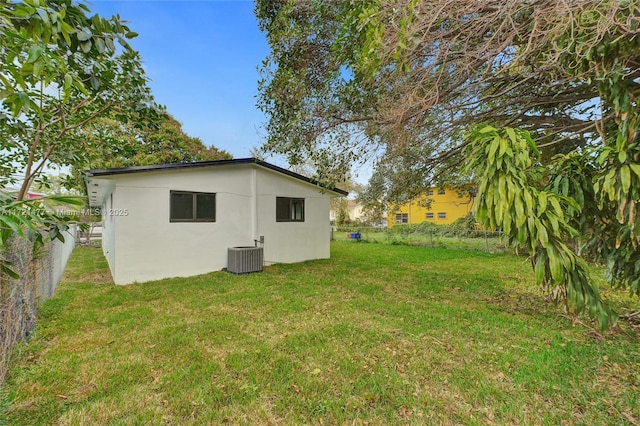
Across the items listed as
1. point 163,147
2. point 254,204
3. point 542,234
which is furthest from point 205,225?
point 163,147

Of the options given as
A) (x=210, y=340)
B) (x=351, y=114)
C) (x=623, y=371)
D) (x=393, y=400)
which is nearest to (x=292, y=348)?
(x=210, y=340)

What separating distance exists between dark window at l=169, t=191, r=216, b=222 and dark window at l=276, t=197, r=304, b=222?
2.23 meters

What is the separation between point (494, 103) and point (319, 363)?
586 cm

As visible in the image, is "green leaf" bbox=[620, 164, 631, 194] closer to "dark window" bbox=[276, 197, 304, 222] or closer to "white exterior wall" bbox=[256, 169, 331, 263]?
"white exterior wall" bbox=[256, 169, 331, 263]

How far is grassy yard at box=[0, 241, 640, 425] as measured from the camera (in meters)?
2.40

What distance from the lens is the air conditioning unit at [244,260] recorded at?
318 inches

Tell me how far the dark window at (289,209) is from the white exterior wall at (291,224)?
14cm

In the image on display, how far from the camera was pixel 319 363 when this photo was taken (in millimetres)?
3172

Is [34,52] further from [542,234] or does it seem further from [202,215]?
[202,215]

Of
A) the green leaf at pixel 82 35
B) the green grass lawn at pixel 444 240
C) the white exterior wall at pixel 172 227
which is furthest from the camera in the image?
the green grass lawn at pixel 444 240

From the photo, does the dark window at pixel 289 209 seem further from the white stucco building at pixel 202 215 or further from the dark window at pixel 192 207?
the dark window at pixel 192 207

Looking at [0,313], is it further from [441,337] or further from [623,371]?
[623,371]

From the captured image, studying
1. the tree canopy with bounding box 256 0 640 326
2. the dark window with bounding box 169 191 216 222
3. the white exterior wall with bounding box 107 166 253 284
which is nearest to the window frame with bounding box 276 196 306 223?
the white exterior wall with bounding box 107 166 253 284

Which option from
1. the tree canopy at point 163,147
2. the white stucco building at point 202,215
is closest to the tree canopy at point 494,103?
the white stucco building at point 202,215
